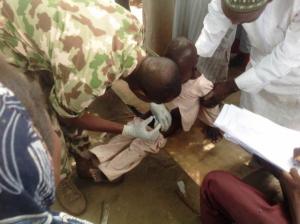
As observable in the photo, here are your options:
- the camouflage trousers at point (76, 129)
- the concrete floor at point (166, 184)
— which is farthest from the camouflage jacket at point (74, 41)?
the concrete floor at point (166, 184)

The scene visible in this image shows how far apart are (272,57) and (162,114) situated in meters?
0.56

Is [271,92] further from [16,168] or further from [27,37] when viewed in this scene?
[16,168]

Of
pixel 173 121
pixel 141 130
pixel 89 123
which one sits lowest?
pixel 173 121

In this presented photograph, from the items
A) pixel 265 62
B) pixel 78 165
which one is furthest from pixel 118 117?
pixel 265 62

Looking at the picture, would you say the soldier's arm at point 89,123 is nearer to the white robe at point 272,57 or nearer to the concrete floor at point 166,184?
the concrete floor at point 166,184

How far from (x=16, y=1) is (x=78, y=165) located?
0.97 meters

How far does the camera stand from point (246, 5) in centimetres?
133

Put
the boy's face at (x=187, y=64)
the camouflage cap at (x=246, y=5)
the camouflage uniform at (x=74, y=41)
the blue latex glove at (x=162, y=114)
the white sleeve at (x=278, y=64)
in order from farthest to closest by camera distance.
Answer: the blue latex glove at (x=162, y=114)
the boy's face at (x=187, y=64)
the white sleeve at (x=278, y=64)
the camouflage cap at (x=246, y=5)
the camouflage uniform at (x=74, y=41)

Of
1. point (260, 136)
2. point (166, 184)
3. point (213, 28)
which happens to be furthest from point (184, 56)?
point (166, 184)

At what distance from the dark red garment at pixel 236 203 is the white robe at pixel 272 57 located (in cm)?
50

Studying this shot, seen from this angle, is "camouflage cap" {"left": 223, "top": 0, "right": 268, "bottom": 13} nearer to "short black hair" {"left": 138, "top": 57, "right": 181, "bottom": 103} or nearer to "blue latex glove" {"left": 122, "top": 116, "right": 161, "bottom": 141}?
"short black hair" {"left": 138, "top": 57, "right": 181, "bottom": 103}

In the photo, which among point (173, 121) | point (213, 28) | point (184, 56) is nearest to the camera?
point (184, 56)

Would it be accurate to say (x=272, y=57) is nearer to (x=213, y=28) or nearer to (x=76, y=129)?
(x=213, y=28)

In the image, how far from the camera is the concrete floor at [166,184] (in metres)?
1.84
